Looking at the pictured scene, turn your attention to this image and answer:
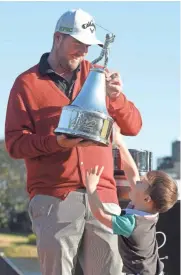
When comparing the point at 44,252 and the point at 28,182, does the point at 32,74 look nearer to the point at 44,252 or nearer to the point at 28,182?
the point at 28,182

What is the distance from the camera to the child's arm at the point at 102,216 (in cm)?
375

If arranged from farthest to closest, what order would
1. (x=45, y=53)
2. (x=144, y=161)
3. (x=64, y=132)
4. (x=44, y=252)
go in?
(x=144, y=161), (x=45, y=53), (x=44, y=252), (x=64, y=132)

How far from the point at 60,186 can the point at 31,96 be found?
41 centimetres

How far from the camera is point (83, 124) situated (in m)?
3.63

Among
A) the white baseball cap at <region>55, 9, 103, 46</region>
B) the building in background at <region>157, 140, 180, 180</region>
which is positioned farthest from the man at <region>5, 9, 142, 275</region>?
the building in background at <region>157, 140, 180, 180</region>

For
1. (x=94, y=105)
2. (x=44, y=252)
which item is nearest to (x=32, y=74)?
(x=94, y=105)

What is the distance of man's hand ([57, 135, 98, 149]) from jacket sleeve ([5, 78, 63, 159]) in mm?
46

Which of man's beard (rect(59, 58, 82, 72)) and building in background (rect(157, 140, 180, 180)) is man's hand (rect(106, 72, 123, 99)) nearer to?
man's beard (rect(59, 58, 82, 72))

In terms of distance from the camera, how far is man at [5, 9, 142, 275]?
12.5 ft

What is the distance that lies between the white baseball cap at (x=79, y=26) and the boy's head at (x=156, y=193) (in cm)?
66

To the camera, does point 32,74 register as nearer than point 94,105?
No

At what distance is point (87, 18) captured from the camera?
154 inches

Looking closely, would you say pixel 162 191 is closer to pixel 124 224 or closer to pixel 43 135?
pixel 124 224

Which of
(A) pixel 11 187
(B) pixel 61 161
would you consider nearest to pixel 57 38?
(B) pixel 61 161
